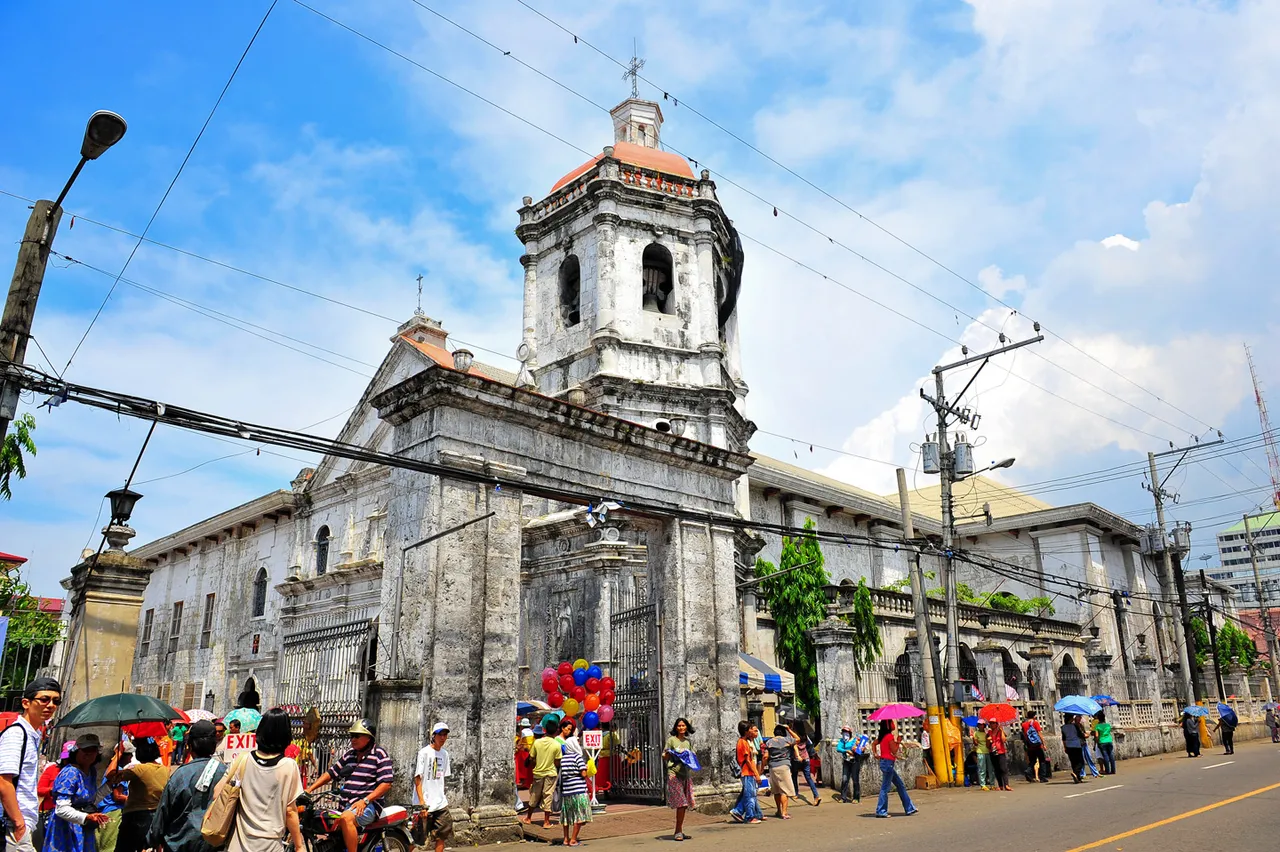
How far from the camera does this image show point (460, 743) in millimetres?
9414

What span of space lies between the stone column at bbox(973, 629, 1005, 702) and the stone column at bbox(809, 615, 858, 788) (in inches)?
306

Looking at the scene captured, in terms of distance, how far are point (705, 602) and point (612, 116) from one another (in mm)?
20657

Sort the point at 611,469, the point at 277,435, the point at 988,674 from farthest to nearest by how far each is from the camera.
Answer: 1. the point at 988,674
2. the point at 611,469
3. the point at 277,435

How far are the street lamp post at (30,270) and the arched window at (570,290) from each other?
17.3m

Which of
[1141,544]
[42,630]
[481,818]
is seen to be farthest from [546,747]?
[1141,544]

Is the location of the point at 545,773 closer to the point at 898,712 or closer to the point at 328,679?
the point at 328,679

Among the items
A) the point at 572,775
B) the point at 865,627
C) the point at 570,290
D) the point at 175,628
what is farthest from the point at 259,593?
the point at 572,775

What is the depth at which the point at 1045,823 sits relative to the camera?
10477mm

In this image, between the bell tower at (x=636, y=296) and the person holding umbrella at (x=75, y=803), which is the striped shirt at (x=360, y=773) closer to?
the person holding umbrella at (x=75, y=803)

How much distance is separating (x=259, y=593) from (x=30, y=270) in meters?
25.1

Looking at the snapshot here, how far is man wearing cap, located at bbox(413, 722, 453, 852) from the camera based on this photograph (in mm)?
8359

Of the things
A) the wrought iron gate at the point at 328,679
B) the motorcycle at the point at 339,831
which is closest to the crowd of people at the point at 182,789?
the motorcycle at the point at 339,831

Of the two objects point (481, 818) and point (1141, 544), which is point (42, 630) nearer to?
point (481, 818)

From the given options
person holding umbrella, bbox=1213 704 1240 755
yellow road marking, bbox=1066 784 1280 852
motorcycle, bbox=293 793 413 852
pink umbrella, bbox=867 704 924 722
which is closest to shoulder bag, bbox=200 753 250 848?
motorcycle, bbox=293 793 413 852
